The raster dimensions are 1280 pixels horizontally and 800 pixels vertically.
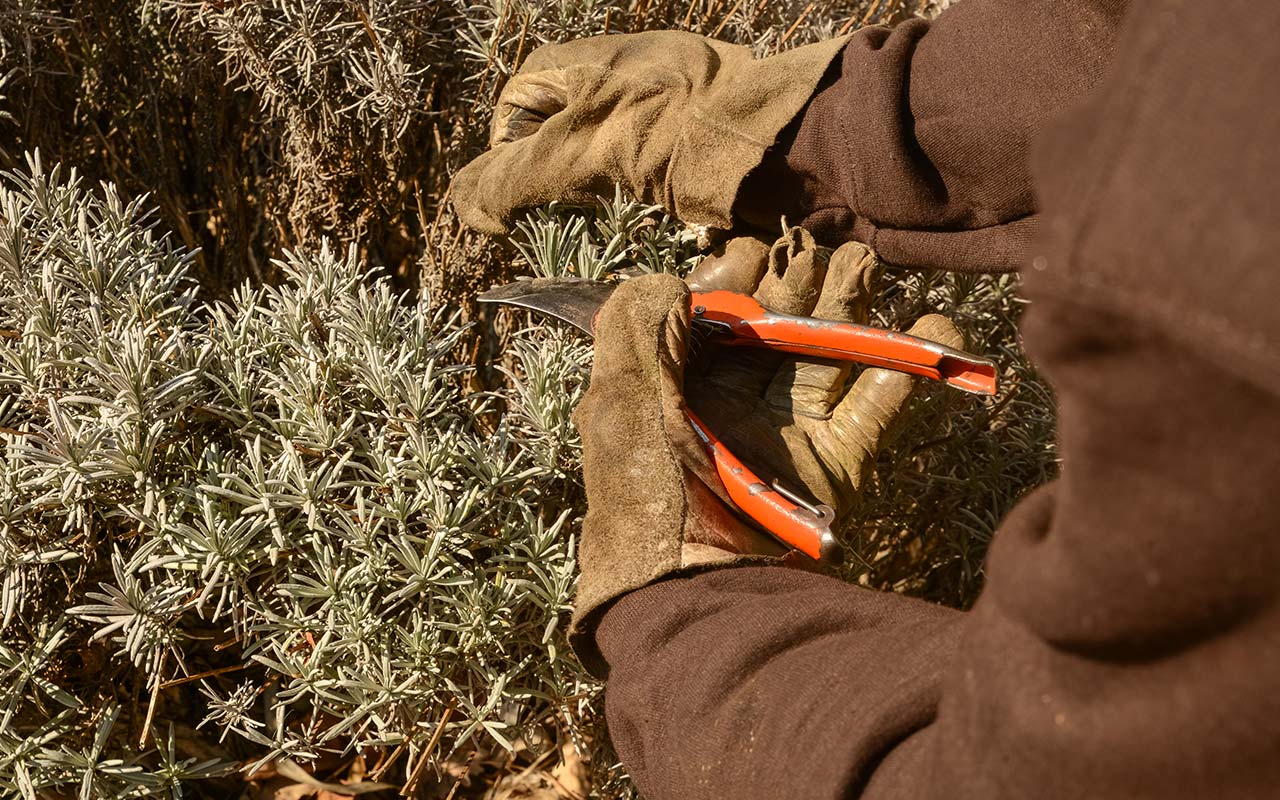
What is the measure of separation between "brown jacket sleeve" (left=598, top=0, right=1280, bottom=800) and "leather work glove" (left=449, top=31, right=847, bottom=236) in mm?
1402

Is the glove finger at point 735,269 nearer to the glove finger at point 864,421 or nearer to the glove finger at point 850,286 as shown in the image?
the glove finger at point 850,286

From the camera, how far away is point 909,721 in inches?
49.9

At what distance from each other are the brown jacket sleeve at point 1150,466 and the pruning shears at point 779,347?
725 mm

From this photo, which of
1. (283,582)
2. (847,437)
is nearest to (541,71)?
(847,437)

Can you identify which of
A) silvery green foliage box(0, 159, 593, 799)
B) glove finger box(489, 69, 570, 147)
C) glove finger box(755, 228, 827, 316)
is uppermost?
glove finger box(489, 69, 570, 147)

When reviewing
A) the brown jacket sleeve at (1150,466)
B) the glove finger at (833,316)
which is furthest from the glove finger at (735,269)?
the brown jacket sleeve at (1150,466)

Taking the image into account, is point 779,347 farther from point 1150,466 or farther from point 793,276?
point 1150,466

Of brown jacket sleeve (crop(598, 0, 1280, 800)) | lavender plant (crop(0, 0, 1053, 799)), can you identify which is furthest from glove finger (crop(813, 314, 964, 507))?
brown jacket sleeve (crop(598, 0, 1280, 800))

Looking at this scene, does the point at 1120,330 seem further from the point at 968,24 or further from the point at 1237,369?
the point at 968,24

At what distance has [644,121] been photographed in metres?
2.34

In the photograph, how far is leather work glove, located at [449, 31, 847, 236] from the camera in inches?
88.7

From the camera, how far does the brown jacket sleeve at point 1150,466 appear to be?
767 millimetres

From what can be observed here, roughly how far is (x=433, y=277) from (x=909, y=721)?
191 centimetres

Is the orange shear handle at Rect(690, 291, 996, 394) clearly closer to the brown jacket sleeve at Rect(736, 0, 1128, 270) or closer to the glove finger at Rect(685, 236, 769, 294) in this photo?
the glove finger at Rect(685, 236, 769, 294)
